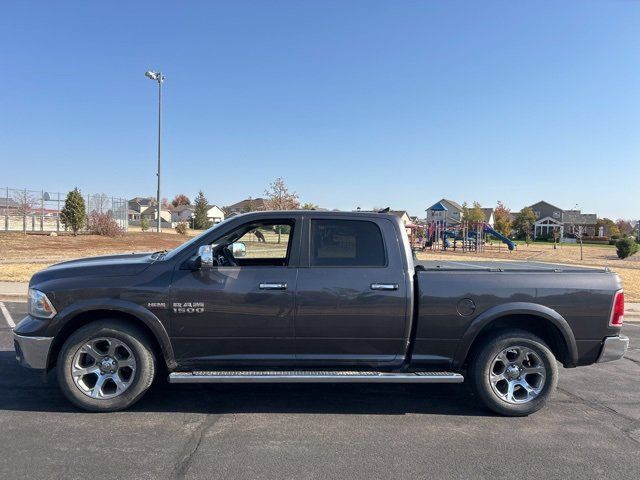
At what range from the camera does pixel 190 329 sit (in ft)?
14.8

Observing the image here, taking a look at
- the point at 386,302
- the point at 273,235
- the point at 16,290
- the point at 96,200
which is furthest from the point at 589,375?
the point at 96,200

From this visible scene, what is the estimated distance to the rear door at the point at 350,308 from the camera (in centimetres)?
453

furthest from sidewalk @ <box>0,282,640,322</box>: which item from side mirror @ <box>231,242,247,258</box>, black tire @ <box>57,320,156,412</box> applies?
side mirror @ <box>231,242,247,258</box>

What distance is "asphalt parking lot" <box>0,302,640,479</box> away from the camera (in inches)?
140

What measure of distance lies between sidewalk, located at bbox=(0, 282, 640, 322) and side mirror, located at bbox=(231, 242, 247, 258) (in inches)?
308

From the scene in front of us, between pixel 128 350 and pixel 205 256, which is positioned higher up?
pixel 205 256

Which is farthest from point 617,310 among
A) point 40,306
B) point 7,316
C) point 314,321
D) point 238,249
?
point 7,316

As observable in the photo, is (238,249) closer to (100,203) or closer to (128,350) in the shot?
(128,350)

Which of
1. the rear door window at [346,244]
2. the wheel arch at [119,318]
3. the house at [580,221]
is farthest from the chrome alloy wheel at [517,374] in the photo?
the house at [580,221]

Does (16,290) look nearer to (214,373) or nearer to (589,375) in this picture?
(214,373)

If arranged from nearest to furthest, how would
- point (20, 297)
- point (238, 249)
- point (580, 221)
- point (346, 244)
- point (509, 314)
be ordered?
point (509, 314), point (346, 244), point (238, 249), point (20, 297), point (580, 221)

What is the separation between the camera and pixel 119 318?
4.56m

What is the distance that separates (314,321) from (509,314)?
1.84 meters

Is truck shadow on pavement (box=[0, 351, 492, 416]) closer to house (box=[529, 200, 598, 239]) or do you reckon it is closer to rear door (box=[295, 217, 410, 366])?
rear door (box=[295, 217, 410, 366])
